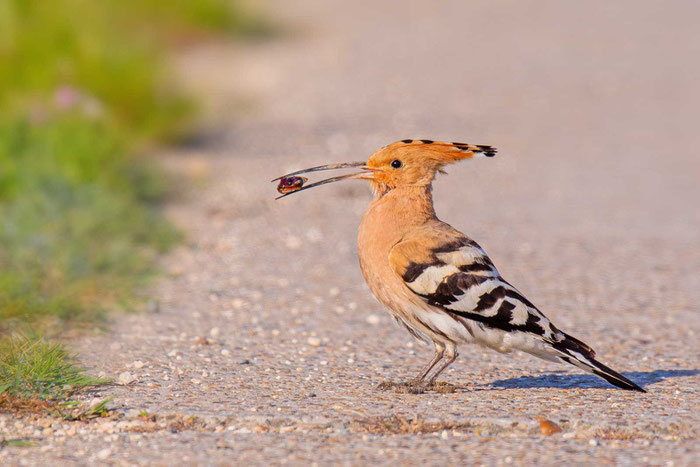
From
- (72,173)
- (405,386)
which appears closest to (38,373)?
(405,386)

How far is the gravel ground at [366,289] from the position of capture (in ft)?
12.4

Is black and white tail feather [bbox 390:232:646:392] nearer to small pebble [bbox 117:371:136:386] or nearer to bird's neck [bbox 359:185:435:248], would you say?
bird's neck [bbox 359:185:435:248]

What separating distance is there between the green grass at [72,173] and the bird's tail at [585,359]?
1.81 metres

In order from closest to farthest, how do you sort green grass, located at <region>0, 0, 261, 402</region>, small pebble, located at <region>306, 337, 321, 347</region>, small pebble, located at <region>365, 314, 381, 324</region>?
small pebble, located at <region>306, 337, 321, 347</region> → green grass, located at <region>0, 0, 261, 402</region> → small pebble, located at <region>365, 314, 381, 324</region>

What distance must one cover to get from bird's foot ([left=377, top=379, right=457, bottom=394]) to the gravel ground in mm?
35

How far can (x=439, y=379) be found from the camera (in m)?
4.55

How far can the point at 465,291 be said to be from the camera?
414 centimetres

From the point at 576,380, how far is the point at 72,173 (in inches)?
169

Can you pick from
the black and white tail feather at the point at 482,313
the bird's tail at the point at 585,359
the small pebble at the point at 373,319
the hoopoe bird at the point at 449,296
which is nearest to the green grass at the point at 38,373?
the hoopoe bird at the point at 449,296

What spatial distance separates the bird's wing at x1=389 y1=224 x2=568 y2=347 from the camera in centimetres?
413

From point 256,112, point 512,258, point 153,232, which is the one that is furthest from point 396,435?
point 256,112

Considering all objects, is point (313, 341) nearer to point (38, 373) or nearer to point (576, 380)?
point (576, 380)

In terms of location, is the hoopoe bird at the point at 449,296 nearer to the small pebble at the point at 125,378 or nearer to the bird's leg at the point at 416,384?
the bird's leg at the point at 416,384

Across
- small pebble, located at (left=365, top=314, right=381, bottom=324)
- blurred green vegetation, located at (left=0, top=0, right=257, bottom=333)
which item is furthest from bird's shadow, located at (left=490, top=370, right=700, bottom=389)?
blurred green vegetation, located at (left=0, top=0, right=257, bottom=333)
